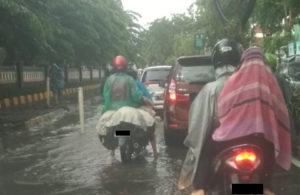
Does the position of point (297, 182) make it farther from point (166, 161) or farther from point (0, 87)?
point (0, 87)

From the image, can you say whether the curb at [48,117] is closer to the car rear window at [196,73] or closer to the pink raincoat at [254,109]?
the car rear window at [196,73]

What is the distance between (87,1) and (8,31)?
12666mm

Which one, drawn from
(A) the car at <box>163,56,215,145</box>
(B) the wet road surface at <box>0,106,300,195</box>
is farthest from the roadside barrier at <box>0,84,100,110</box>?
(A) the car at <box>163,56,215,145</box>

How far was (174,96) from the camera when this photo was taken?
1069cm

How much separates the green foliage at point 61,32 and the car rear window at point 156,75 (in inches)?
145

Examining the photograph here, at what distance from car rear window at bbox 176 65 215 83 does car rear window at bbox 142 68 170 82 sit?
760cm

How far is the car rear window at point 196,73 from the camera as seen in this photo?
10.7 m

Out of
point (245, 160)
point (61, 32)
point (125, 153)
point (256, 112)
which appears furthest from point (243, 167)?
point (61, 32)

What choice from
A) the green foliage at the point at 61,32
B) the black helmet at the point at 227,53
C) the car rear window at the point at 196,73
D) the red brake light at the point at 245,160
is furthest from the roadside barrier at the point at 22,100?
the red brake light at the point at 245,160

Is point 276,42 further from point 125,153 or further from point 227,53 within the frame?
point 227,53

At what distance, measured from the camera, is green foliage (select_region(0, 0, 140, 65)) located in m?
18.0

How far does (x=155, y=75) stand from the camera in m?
18.7

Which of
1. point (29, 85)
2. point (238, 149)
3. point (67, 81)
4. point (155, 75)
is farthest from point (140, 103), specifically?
point (67, 81)

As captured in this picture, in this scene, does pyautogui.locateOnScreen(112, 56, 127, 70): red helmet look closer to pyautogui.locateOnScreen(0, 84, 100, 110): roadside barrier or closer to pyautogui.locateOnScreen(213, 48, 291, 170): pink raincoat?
pyautogui.locateOnScreen(213, 48, 291, 170): pink raincoat
